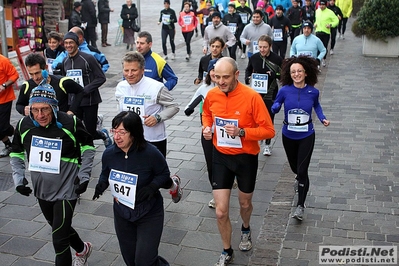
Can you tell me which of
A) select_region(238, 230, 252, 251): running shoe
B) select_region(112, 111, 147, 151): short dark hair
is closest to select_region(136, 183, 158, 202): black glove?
select_region(112, 111, 147, 151): short dark hair

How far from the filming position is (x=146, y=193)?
12.9ft

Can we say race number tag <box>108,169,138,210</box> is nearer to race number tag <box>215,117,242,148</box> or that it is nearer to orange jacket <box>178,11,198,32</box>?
race number tag <box>215,117,242,148</box>

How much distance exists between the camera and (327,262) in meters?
5.01

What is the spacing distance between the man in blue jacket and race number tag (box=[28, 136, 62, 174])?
2452 mm

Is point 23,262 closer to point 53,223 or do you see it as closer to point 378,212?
point 53,223

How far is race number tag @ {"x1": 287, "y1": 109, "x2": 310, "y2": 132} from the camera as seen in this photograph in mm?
5746

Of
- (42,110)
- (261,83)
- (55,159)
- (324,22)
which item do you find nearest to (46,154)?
(55,159)

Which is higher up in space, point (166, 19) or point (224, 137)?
point (224, 137)

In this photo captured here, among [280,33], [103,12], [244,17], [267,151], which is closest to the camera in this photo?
[267,151]

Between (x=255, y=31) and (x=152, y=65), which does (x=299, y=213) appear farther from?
(x=255, y=31)

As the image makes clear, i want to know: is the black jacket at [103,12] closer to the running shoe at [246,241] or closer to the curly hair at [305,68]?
the curly hair at [305,68]

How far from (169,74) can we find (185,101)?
4.80 metres

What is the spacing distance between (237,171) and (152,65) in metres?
2.39

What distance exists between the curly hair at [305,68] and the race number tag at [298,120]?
399 mm
